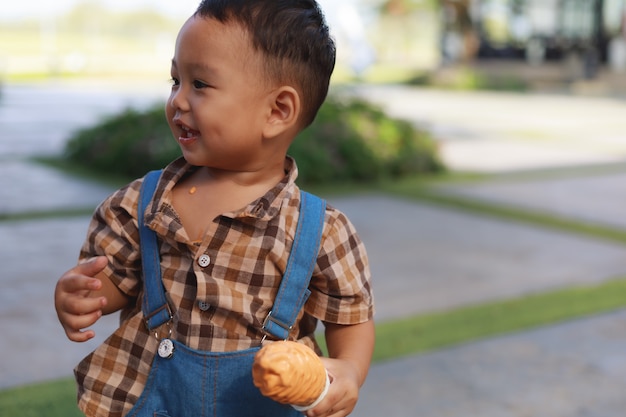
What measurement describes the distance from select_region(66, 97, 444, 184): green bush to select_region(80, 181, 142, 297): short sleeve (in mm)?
5068

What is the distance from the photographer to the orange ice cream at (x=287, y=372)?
1.38 m

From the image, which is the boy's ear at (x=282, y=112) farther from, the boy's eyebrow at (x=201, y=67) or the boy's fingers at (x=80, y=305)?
the boy's fingers at (x=80, y=305)

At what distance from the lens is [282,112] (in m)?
1.66

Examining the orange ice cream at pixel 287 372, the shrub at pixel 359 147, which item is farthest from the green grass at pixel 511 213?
the orange ice cream at pixel 287 372

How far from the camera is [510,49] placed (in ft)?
96.1

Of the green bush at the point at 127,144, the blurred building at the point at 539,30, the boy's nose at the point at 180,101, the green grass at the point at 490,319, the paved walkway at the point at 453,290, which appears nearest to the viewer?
the boy's nose at the point at 180,101

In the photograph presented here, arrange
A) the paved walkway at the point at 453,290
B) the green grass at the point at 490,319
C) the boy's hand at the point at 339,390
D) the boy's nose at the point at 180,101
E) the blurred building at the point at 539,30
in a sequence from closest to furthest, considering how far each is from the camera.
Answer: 1. the boy's hand at the point at 339,390
2. the boy's nose at the point at 180,101
3. the paved walkway at the point at 453,290
4. the green grass at the point at 490,319
5. the blurred building at the point at 539,30

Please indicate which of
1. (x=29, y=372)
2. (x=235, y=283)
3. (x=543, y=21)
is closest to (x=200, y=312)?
(x=235, y=283)

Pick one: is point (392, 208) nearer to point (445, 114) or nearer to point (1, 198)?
point (1, 198)

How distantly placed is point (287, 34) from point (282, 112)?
15cm

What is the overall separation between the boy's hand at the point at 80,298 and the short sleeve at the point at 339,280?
405 mm

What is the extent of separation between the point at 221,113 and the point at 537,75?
89.2ft

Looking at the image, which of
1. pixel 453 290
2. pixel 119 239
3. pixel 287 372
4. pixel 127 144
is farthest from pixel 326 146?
pixel 287 372

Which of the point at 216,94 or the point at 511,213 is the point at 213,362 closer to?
the point at 216,94
